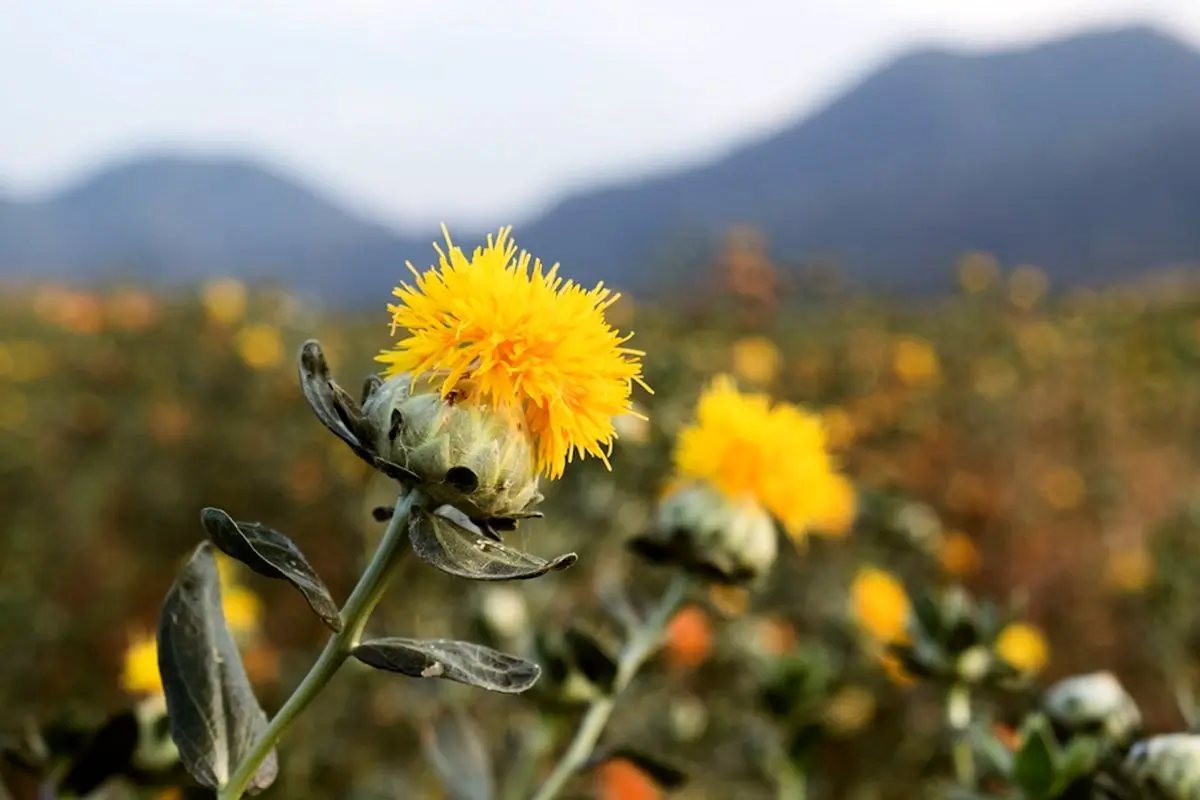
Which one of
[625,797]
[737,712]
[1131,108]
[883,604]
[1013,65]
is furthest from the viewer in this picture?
[1013,65]

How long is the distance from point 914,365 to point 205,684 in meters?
5.59

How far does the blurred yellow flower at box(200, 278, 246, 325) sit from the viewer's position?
5.54 meters

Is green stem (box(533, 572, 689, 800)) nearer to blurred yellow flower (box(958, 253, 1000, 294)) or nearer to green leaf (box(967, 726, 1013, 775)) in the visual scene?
green leaf (box(967, 726, 1013, 775))

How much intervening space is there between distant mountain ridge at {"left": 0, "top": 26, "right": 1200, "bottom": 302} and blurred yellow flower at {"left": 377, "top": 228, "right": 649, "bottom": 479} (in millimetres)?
9941

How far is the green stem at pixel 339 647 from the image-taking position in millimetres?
677

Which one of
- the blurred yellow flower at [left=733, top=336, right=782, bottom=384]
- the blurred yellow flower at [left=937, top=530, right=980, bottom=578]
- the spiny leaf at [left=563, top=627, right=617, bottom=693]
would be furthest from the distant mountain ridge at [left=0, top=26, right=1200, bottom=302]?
the spiny leaf at [left=563, top=627, right=617, bottom=693]

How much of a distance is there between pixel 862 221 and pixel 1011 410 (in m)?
29.3

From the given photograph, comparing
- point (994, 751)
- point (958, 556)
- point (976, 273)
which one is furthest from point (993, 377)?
point (994, 751)

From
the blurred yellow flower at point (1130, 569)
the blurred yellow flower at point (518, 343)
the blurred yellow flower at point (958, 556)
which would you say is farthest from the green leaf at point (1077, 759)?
the blurred yellow flower at point (958, 556)

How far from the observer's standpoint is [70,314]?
7.97 m

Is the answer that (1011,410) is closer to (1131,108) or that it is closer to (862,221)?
(862,221)

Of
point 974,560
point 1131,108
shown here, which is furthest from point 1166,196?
point 974,560

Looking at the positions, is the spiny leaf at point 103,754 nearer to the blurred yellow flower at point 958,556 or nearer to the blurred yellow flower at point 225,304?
the blurred yellow flower at point 958,556

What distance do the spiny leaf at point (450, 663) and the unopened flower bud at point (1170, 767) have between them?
0.73m
